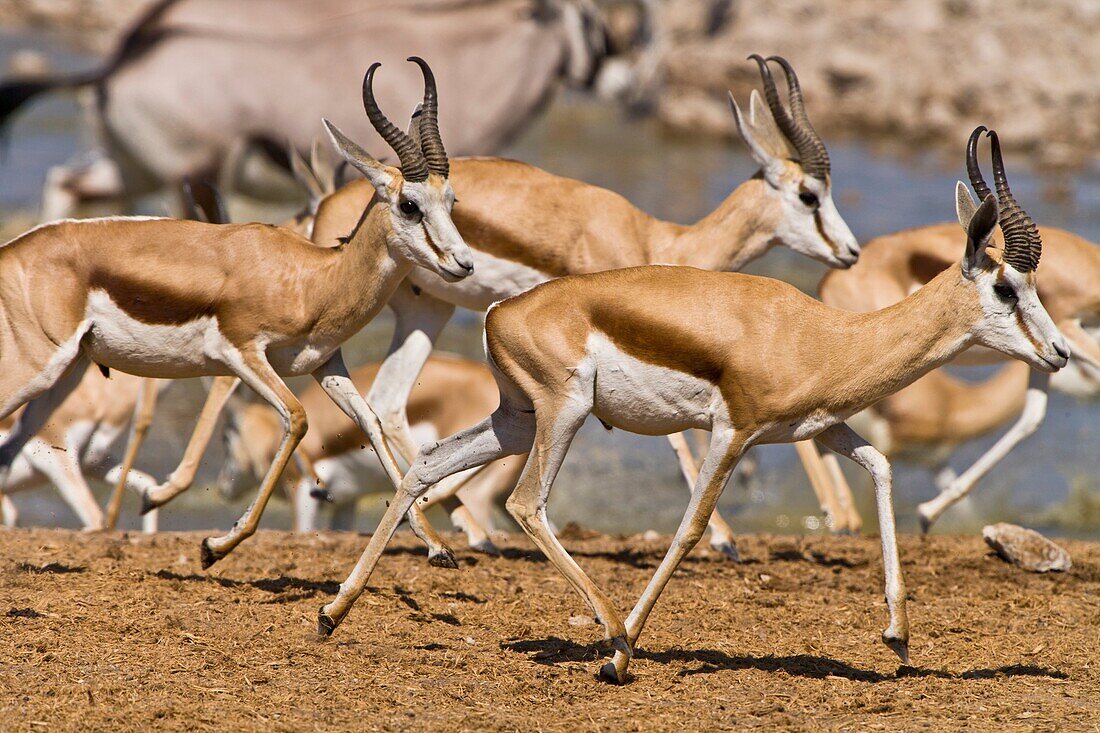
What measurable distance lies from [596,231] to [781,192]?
111cm

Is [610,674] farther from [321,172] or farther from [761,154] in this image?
[321,172]

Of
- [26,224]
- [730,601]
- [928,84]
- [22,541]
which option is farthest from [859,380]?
[928,84]

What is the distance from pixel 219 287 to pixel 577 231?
7.06 ft

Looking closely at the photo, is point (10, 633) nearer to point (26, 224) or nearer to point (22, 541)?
point (22, 541)

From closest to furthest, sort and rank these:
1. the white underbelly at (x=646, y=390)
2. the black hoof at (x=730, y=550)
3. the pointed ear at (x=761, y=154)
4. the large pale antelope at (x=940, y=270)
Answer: the white underbelly at (x=646, y=390), the black hoof at (x=730, y=550), the pointed ear at (x=761, y=154), the large pale antelope at (x=940, y=270)

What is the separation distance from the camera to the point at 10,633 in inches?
240

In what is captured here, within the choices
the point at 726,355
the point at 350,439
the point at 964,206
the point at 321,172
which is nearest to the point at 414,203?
the point at 726,355

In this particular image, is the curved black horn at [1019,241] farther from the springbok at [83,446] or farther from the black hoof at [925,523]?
the springbok at [83,446]

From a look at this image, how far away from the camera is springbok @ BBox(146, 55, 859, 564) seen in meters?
8.00

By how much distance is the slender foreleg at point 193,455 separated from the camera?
781 cm

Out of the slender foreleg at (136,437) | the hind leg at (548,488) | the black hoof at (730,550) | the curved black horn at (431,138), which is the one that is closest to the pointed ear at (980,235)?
the hind leg at (548,488)

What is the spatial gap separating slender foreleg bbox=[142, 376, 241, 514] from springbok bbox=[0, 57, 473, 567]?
2.75 feet

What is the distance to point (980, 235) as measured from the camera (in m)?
5.80

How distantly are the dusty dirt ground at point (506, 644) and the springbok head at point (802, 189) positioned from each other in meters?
1.75
